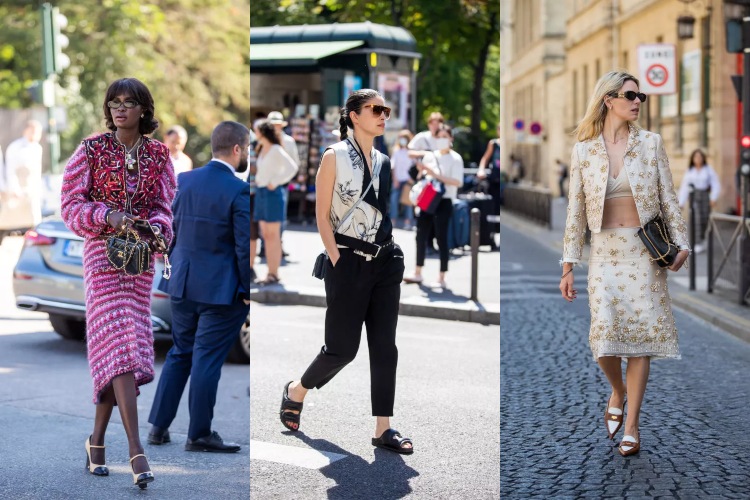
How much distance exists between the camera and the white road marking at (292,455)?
18.8ft

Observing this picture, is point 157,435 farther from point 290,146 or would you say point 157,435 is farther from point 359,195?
point 290,146

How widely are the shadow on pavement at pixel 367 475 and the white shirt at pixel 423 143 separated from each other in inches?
137

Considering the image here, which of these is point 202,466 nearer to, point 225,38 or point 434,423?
point 434,423

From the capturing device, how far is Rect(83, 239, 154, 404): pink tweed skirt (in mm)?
6047

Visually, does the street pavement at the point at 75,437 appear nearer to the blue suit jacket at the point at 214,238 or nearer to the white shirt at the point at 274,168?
the blue suit jacket at the point at 214,238

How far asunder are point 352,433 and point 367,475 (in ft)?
1.75

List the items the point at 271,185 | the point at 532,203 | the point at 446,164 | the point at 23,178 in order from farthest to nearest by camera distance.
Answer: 1. the point at 532,203
2. the point at 23,178
3. the point at 271,185
4. the point at 446,164

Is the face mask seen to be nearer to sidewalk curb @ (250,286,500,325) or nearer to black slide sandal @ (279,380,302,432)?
sidewalk curb @ (250,286,500,325)

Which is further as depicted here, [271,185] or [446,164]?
[271,185]

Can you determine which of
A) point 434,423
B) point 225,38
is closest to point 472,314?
point 434,423

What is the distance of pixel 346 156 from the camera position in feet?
18.1

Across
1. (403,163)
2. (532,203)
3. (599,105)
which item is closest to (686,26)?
(532,203)

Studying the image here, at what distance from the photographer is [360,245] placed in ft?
18.6

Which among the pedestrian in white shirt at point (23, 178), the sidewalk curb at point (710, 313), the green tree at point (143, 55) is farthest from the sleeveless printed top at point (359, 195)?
the green tree at point (143, 55)
